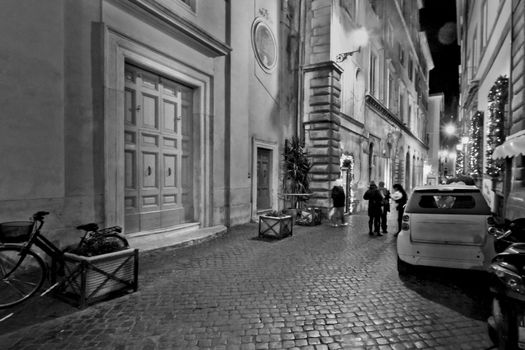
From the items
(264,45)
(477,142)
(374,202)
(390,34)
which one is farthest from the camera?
(390,34)

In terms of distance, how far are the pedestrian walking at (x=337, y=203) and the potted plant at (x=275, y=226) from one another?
2.40m

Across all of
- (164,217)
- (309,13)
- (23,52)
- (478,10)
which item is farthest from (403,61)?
(23,52)

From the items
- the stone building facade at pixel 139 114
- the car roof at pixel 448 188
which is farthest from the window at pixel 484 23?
the car roof at pixel 448 188

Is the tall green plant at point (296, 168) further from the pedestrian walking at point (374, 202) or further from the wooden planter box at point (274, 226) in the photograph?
the wooden planter box at point (274, 226)

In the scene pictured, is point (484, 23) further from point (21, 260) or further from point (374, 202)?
point (21, 260)

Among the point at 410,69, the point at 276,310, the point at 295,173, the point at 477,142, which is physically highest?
the point at 410,69

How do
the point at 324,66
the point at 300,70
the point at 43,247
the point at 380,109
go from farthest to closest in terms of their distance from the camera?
1. the point at 380,109
2. the point at 300,70
3. the point at 324,66
4. the point at 43,247

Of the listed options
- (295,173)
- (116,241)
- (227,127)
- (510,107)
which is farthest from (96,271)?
(510,107)

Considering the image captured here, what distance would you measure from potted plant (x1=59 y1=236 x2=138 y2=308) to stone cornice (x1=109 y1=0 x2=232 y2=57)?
504 centimetres

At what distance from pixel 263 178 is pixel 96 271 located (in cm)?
820

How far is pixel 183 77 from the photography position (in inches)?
325

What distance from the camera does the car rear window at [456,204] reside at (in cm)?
506

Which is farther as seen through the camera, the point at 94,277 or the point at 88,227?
the point at 88,227

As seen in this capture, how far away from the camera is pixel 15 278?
166 inches
